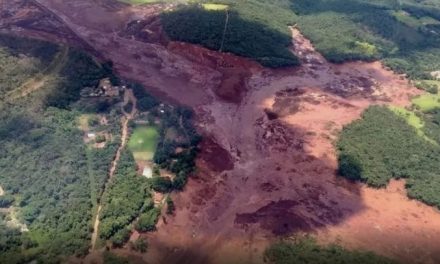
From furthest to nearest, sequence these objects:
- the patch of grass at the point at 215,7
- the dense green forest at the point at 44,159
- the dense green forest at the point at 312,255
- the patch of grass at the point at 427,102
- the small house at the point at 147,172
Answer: the patch of grass at the point at 215,7
the patch of grass at the point at 427,102
the small house at the point at 147,172
the dense green forest at the point at 44,159
the dense green forest at the point at 312,255

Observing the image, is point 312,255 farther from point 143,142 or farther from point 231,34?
point 231,34

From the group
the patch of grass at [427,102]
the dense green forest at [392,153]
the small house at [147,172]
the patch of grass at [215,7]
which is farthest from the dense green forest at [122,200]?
the patch of grass at [427,102]

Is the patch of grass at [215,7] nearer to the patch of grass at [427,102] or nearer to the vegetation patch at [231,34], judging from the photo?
the vegetation patch at [231,34]

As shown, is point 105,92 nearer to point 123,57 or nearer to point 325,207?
point 123,57

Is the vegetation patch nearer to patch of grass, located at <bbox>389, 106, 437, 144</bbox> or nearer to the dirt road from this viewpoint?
the dirt road

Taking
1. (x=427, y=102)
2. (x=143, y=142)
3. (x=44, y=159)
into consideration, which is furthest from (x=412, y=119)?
(x=44, y=159)
